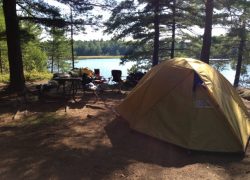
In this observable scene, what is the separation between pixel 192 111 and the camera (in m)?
5.88

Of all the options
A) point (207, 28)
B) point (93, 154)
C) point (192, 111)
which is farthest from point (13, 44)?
point (207, 28)

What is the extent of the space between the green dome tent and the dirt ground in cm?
21

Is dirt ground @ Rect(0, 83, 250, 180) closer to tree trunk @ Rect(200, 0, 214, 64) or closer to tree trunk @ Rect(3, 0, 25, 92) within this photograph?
tree trunk @ Rect(3, 0, 25, 92)

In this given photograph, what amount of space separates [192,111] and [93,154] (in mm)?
1943

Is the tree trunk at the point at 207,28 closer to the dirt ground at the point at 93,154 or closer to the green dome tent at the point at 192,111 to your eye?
the green dome tent at the point at 192,111

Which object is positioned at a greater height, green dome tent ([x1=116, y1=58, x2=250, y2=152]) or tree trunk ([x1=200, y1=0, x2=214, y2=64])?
tree trunk ([x1=200, y1=0, x2=214, y2=64])

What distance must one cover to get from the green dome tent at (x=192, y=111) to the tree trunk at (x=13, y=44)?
18.4 ft

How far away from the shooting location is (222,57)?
30.5 m

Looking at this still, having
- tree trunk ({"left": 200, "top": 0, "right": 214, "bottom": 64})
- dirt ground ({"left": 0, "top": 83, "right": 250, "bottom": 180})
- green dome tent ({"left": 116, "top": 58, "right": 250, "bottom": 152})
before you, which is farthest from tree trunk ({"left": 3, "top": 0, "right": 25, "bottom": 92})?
tree trunk ({"left": 200, "top": 0, "right": 214, "bottom": 64})

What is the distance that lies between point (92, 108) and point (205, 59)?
628 centimetres

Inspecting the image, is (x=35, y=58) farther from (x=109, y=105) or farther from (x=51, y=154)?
(x=51, y=154)

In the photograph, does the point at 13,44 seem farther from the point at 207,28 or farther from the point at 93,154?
the point at 207,28

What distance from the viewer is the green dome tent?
18.7 feet

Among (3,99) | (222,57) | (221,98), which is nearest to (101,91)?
(3,99)
